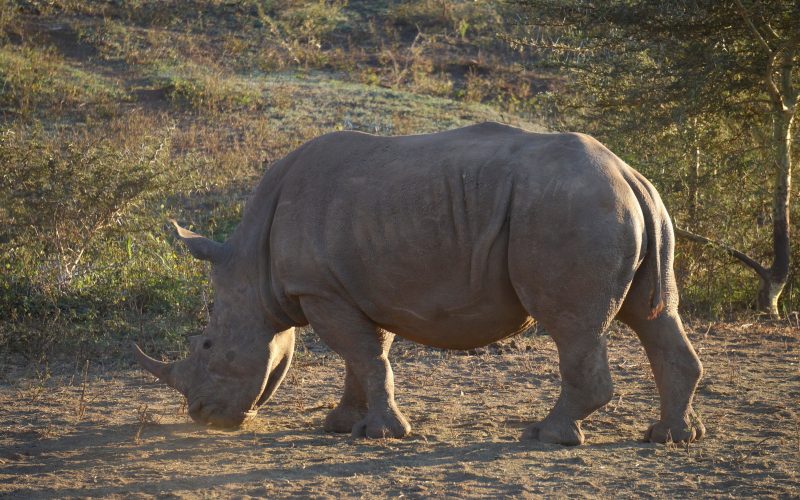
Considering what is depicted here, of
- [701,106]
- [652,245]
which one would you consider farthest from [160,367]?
[701,106]

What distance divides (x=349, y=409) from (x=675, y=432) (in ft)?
6.36

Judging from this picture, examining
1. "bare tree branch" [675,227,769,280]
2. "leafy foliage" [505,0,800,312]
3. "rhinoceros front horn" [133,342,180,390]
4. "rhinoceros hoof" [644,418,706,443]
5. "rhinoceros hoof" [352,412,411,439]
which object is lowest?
"rhinoceros hoof" [352,412,411,439]

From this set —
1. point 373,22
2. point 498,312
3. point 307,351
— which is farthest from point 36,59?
point 498,312

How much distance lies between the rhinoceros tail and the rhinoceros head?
2.25 meters

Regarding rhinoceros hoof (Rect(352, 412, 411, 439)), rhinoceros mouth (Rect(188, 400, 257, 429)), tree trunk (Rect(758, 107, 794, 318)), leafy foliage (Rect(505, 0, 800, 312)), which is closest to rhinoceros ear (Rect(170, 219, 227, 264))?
rhinoceros mouth (Rect(188, 400, 257, 429))

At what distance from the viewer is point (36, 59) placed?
1596 cm

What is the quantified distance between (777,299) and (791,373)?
8.24 ft

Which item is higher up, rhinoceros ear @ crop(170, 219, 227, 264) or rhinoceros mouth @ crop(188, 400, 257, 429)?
rhinoceros ear @ crop(170, 219, 227, 264)

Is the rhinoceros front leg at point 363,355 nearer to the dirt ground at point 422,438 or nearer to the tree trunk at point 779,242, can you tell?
the dirt ground at point 422,438

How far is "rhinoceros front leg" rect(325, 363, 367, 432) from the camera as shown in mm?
6648

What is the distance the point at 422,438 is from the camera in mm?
6266

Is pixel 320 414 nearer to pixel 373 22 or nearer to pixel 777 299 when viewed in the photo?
pixel 777 299

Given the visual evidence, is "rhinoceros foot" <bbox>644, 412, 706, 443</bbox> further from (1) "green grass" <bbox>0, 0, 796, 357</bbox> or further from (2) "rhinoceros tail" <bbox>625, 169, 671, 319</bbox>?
(1) "green grass" <bbox>0, 0, 796, 357</bbox>

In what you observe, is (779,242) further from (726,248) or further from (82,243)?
(82,243)
